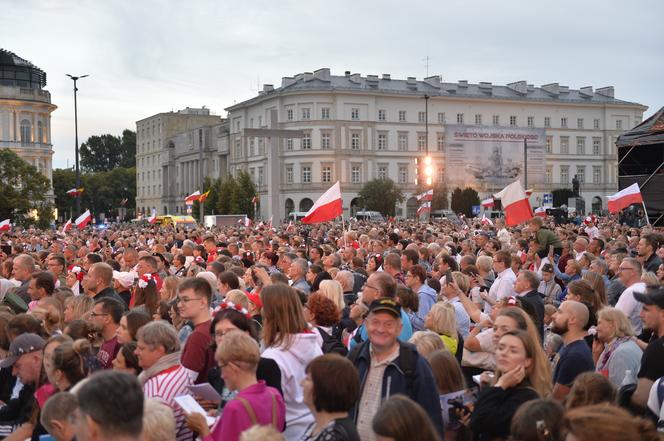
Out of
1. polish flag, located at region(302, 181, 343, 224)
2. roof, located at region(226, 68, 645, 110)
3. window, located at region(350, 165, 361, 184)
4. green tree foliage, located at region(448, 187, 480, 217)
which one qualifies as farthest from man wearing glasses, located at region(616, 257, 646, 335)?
window, located at region(350, 165, 361, 184)

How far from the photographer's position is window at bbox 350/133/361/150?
→ 79.1 m

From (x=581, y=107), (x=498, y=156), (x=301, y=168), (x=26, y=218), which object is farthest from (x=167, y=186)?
(x=26, y=218)

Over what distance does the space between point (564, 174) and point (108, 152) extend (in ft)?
312

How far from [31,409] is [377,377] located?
95.1 inches

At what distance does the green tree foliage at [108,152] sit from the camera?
149m

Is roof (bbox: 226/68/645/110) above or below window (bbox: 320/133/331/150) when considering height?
above

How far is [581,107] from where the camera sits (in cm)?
9006

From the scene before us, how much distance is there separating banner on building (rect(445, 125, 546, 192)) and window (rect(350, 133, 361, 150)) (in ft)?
34.6

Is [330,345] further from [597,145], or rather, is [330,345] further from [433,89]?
[597,145]

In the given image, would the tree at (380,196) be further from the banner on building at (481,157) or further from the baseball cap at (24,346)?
the baseball cap at (24,346)

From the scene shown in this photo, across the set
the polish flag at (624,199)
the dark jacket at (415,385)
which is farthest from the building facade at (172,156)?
the dark jacket at (415,385)

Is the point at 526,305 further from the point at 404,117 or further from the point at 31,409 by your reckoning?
the point at 404,117

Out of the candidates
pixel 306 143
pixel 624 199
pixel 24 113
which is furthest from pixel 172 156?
pixel 624 199

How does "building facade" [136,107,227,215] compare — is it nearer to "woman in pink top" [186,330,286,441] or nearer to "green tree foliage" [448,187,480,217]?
"green tree foliage" [448,187,480,217]
